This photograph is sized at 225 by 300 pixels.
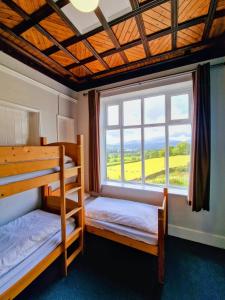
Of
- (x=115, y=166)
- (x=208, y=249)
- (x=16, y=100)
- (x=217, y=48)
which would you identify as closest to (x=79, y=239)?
(x=115, y=166)

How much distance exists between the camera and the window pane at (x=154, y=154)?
2.72 meters

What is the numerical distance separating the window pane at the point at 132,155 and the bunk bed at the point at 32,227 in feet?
4.09

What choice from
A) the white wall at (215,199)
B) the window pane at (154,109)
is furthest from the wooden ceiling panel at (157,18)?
the window pane at (154,109)

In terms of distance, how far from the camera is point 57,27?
167 centimetres

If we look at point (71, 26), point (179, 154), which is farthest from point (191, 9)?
point (179, 154)

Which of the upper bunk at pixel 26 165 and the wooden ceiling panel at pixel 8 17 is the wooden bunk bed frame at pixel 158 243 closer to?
the upper bunk at pixel 26 165

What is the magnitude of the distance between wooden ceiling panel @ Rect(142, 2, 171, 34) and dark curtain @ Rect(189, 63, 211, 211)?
0.83m

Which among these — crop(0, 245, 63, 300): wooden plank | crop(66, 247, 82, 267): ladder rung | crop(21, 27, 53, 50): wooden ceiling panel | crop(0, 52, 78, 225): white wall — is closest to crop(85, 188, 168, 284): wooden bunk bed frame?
crop(66, 247, 82, 267): ladder rung

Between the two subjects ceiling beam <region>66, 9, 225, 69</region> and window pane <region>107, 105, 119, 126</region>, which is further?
window pane <region>107, 105, 119, 126</region>

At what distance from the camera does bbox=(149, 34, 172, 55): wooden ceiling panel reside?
190cm

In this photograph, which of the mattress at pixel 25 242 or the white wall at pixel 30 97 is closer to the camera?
the mattress at pixel 25 242

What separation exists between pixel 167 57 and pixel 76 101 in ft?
6.52

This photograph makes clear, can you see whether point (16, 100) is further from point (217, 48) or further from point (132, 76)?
point (217, 48)

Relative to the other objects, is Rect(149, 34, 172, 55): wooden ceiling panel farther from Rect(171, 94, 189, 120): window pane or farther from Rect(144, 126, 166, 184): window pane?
Rect(144, 126, 166, 184): window pane
